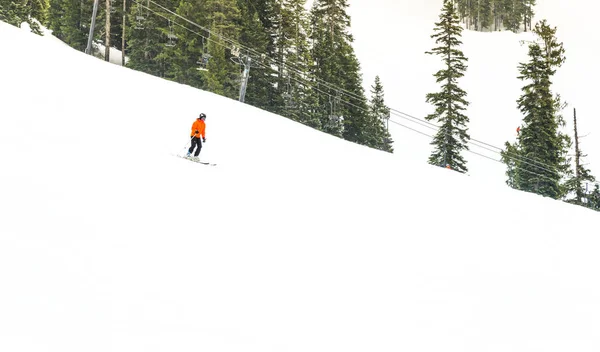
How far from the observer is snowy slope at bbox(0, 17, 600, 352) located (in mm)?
5637

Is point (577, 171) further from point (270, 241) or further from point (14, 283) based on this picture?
point (14, 283)

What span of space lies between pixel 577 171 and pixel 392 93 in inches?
1566

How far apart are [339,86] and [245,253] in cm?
3810

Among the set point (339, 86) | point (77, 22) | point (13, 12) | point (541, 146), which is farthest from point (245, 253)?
point (77, 22)

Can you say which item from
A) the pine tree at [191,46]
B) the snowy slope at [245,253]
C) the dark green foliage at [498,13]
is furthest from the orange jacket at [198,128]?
the dark green foliage at [498,13]

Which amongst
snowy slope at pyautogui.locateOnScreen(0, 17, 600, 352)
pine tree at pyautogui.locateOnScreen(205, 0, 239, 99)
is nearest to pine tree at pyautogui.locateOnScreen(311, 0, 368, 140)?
pine tree at pyautogui.locateOnScreen(205, 0, 239, 99)

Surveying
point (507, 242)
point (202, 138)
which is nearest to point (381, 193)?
point (507, 242)

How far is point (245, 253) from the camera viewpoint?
8.08 m

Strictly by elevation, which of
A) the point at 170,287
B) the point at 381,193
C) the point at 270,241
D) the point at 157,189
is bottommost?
the point at 170,287

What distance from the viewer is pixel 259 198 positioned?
1173cm

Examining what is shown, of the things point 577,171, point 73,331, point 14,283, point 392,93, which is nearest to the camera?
point 73,331

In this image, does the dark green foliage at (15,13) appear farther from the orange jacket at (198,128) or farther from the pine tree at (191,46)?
the orange jacket at (198,128)

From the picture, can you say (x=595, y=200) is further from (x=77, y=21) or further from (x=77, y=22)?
(x=77, y=22)

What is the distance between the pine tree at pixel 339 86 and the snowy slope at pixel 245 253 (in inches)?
1035
